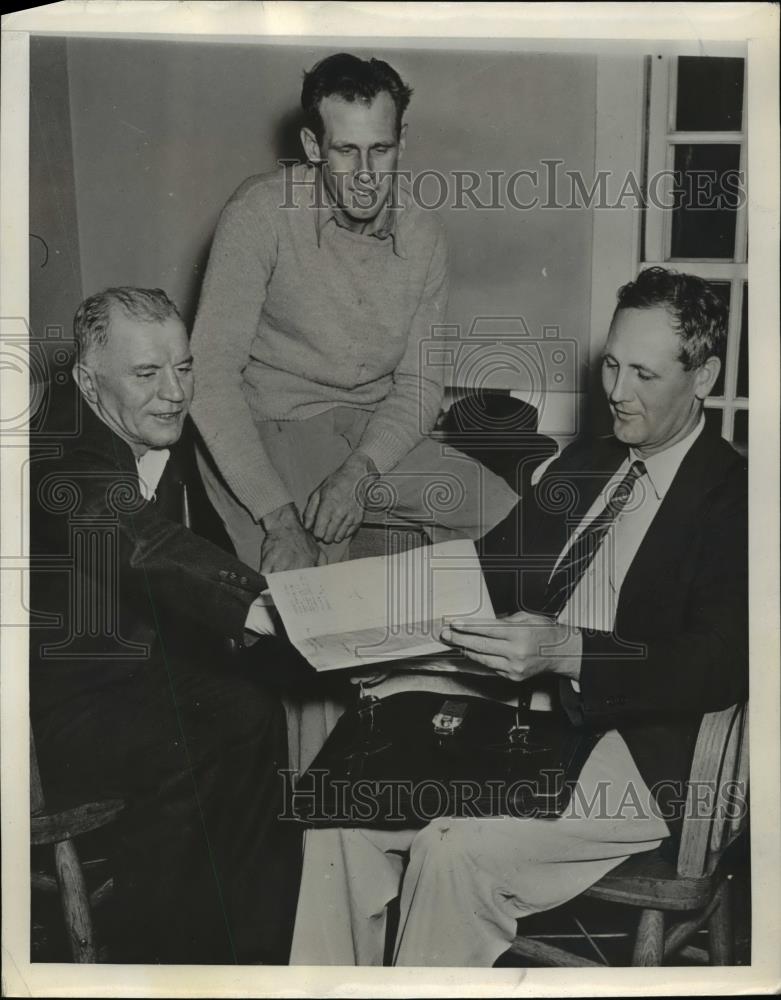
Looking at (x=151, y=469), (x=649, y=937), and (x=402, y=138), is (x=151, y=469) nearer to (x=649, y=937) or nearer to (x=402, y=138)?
(x=402, y=138)

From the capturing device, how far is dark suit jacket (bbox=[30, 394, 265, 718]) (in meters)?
1.85

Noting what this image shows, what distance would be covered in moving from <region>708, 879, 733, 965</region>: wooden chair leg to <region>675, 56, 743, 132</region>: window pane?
1.51 metres

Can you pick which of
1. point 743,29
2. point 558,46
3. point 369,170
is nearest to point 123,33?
point 369,170

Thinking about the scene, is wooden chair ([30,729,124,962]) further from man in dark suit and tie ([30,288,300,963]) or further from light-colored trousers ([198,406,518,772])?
light-colored trousers ([198,406,518,772])

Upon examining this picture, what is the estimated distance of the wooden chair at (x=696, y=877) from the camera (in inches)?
72.5

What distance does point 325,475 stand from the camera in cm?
187

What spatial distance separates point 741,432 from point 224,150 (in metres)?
1.16

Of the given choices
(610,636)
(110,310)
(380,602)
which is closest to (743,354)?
(610,636)

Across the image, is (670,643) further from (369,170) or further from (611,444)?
(369,170)

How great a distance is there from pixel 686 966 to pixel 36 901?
1.29 m

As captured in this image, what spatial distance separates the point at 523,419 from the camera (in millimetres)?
1875

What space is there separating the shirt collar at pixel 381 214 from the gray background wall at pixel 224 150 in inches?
2.6
